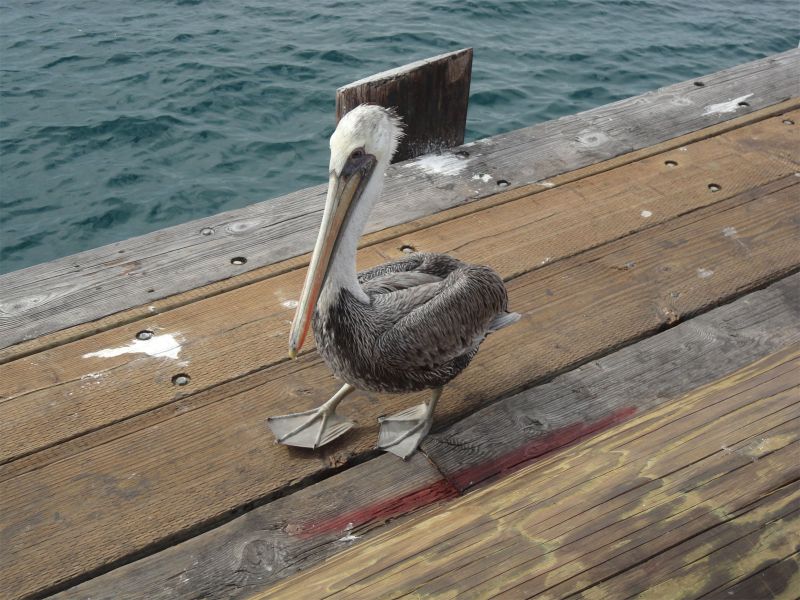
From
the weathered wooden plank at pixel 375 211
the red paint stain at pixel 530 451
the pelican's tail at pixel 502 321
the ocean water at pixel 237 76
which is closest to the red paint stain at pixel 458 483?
the red paint stain at pixel 530 451

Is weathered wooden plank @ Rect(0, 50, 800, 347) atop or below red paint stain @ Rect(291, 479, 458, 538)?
atop

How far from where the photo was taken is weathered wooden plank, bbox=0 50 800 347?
3.25 meters

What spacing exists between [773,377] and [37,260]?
5.49 m

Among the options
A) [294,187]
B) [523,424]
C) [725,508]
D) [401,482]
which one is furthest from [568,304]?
[294,187]

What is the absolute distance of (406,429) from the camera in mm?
2693

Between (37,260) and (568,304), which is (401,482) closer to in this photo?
(568,304)

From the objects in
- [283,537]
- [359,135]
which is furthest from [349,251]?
[283,537]

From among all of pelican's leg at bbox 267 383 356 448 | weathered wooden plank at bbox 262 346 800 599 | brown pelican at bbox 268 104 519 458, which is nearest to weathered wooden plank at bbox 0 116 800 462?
pelican's leg at bbox 267 383 356 448

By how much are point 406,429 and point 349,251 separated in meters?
0.61

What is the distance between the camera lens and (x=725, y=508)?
5.36ft

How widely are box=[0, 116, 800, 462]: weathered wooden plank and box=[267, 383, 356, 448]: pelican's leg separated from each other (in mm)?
333

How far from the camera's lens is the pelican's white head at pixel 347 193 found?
2.46m

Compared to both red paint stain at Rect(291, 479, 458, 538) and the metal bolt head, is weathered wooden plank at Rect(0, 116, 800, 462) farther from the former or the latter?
red paint stain at Rect(291, 479, 458, 538)

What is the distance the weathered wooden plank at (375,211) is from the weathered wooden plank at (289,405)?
2.08 ft
